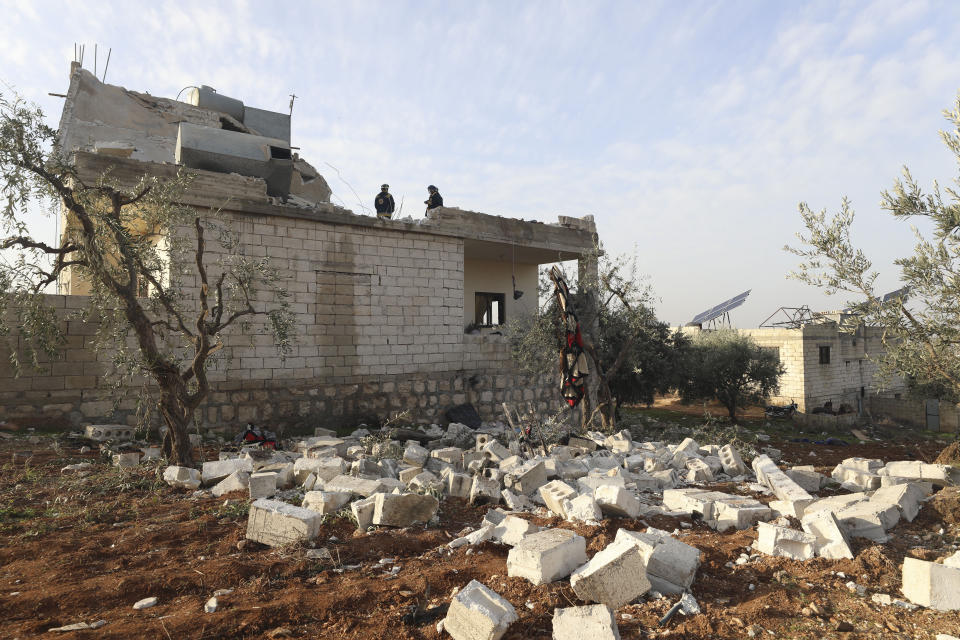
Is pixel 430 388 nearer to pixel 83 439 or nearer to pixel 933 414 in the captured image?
pixel 83 439

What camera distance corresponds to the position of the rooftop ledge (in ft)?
29.8

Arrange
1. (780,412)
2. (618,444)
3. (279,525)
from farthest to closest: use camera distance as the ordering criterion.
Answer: (780,412) < (618,444) < (279,525)

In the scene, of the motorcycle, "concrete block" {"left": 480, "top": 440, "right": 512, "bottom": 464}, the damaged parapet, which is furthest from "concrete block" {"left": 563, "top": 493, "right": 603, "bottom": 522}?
the motorcycle

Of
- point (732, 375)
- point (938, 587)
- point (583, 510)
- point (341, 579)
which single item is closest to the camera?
point (938, 587)

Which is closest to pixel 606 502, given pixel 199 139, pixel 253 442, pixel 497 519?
pixel 497 519

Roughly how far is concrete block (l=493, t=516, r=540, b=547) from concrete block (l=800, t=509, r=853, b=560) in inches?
82.9

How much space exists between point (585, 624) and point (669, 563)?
3.33 ft

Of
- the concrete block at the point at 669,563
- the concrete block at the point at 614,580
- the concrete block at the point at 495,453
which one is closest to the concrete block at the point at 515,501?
the concrete block at the point at 495,453

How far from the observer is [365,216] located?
1131 cm

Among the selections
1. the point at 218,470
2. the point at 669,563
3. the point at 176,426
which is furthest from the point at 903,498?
the point at 176,426

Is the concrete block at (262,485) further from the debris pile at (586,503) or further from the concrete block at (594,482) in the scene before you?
the concrete block at (594,482)

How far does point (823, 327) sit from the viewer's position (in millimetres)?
22953

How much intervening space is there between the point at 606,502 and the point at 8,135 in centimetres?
743

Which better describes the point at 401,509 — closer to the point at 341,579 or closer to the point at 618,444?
the point at 341,579
